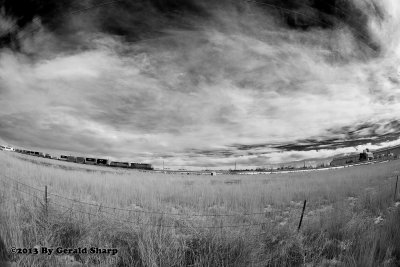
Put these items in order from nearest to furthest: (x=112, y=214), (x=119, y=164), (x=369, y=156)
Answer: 1. (x=119, y=164)
2. (x=112, y=214)
3. (x=369, y=156)

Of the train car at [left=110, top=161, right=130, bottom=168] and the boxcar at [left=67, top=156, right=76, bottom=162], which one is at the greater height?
the boxcar at [left=67, top=156, right=76, bottom=162]

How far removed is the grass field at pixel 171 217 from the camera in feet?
6.97

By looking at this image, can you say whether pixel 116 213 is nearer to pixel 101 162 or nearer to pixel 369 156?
pixel 101 162

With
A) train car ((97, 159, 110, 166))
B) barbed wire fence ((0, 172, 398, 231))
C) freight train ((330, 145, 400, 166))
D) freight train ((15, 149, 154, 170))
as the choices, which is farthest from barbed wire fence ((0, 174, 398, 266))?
freight train ((330, 145, 400, 166))

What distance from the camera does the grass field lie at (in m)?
2.12

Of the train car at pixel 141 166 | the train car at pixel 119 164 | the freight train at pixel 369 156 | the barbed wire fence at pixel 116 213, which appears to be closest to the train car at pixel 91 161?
the train car at pixel 119 164

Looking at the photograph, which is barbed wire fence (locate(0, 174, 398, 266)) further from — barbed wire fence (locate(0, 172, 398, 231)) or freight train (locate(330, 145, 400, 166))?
freight train (locate(330, 145, 400, 166))

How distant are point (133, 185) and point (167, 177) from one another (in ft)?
0.90

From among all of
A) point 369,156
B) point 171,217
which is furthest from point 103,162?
point 369,156

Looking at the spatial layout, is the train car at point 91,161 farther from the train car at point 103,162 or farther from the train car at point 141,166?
the train car at point 141,166

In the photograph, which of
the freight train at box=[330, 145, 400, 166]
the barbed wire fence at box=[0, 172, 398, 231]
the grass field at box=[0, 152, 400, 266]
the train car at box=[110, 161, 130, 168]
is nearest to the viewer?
the train car at box=[110, 161, 130, 168]

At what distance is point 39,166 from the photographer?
1961 mm

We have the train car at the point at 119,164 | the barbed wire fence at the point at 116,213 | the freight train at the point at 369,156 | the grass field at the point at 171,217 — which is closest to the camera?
the train car at the point at 119,164

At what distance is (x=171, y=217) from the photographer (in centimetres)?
270
